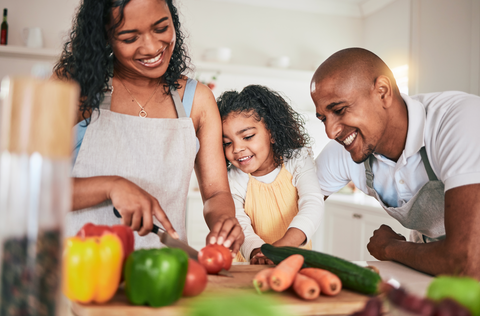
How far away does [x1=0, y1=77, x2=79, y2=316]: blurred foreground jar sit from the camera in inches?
16.8

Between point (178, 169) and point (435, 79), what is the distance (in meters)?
3.36

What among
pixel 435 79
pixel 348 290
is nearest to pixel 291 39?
pixel 435 79

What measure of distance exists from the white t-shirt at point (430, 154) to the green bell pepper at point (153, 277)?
0.89 metres

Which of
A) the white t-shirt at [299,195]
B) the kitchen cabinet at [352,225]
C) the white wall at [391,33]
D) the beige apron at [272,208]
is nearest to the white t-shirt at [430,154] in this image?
the white t-shirt at [299,195]

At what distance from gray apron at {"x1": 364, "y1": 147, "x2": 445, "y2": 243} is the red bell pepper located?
1051 mm

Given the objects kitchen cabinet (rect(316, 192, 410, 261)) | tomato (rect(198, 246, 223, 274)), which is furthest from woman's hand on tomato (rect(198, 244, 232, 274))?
kitchen cabinet (rect(316, 192, 410, 261))

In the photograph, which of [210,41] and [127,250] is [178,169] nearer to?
[127,250]

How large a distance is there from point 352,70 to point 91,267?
1117mm

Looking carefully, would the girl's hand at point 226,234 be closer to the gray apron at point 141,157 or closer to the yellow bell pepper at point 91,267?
the gray apron at point 141,157

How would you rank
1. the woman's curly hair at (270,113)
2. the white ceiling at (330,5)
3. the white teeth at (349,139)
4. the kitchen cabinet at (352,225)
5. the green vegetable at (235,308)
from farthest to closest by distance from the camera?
1. the white ceiling at (330,5)
2. the kitchen cabinet at (352,225)
3. the woman's curly hair at (270,113)
4. the white teeth at (349,139)
5. the green vegetable at (235,308)

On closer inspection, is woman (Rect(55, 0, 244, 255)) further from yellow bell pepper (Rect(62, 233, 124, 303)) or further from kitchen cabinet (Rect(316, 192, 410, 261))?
kitchen cabinet (Rect(316, 192, 410, 261))

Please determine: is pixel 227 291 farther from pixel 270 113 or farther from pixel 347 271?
pixel 270 113

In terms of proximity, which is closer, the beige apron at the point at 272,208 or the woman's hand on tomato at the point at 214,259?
the woman's hand on tomato at the point at 214,259

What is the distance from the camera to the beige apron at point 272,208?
1.65m
